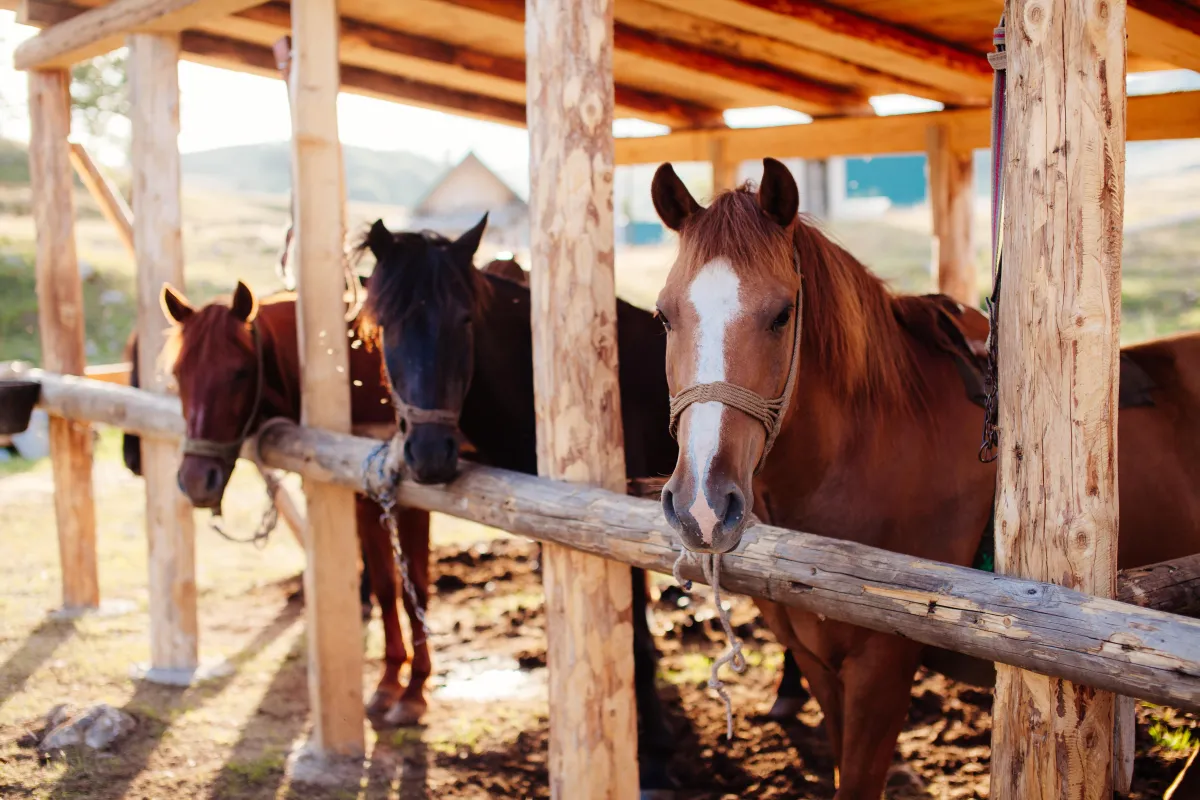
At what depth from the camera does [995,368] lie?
2.20 m

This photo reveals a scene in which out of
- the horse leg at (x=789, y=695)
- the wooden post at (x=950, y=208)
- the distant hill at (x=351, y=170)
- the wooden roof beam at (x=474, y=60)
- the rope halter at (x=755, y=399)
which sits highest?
the distant hill at (x=351, y=170)

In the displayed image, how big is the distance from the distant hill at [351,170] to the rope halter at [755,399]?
238ft

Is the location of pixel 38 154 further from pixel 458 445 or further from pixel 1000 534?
pixel 1000 534

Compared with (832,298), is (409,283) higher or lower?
higher

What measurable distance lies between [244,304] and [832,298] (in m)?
2.99

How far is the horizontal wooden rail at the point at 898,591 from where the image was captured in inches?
69.0

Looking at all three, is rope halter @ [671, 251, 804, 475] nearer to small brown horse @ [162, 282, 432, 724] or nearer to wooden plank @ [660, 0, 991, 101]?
small brown horse @ [162, 282, 432, 724]

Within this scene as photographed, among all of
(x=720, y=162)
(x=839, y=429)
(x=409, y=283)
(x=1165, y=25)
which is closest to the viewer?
(x=839, y=429)

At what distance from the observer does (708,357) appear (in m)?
2.14

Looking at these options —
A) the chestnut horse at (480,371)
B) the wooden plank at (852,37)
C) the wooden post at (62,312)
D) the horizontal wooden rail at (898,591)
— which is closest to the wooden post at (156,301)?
the wooden post at (62,312)

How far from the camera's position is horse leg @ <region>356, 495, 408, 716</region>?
4.89 meters

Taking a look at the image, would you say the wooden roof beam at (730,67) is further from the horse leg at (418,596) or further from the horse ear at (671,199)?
the horse ear at (671,199)

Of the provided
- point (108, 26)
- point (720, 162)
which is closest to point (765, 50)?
point (720, 162)

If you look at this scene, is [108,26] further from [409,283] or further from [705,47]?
[705,47]
